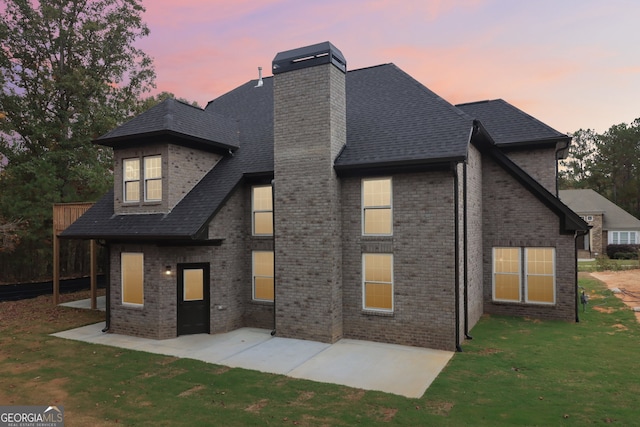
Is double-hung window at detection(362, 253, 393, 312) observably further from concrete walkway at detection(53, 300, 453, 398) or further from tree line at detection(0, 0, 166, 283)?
tree line at detection(0, 0, 166, 283)

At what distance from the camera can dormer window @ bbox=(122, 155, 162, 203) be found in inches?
505

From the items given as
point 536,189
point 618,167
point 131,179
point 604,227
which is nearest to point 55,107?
point 131,179

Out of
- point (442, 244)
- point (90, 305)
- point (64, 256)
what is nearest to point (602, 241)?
point (442, 244)

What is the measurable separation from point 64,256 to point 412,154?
96.4 ft

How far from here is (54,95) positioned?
2581 cm

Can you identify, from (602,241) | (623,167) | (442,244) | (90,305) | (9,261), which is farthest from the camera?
(623,167)

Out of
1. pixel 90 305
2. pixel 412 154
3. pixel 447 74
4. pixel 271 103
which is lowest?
pixel 90 305

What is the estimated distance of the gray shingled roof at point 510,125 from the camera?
1457 centimetres

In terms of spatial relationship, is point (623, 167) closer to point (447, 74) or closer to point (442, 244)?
point (447, 74)

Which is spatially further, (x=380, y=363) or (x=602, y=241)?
(x=602, y=241)

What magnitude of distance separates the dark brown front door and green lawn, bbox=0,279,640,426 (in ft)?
6.27

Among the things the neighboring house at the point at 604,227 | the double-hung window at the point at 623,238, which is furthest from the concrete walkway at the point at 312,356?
the double-hung window at the point at 623,238

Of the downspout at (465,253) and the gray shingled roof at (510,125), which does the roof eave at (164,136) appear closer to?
the downspout at (465,253)

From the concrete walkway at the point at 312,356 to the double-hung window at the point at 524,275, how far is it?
5790 mm
